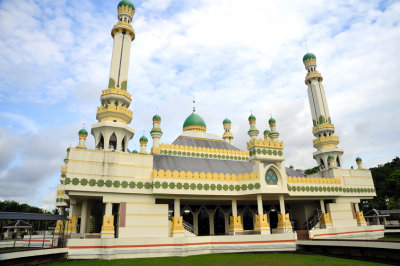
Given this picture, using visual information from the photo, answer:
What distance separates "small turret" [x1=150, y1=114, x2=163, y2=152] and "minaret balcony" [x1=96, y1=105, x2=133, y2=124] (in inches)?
183

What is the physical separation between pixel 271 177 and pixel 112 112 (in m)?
13.1

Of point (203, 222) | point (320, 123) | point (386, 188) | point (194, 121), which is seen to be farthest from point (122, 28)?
point (386, 188)

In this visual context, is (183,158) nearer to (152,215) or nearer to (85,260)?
(152,215)

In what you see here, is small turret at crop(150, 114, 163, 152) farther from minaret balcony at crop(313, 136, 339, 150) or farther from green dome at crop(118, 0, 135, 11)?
minaret balcony at crop(313, 136, 339, 150)

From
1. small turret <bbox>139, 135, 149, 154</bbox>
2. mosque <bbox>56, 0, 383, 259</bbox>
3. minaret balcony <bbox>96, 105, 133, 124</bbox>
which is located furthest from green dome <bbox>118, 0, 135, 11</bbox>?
small turret <bbox>139, 135, 149, 154</bbox>

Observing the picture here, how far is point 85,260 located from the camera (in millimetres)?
14602

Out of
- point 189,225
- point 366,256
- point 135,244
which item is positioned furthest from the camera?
point 189,225

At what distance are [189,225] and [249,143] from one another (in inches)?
334

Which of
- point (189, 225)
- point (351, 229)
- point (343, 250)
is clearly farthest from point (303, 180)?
point (189, 225)

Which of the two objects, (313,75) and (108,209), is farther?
(313,75)

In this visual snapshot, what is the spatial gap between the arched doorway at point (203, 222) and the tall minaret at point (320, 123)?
13.6m

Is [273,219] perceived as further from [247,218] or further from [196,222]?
[196,222]

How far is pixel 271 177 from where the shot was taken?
1944 centimetres

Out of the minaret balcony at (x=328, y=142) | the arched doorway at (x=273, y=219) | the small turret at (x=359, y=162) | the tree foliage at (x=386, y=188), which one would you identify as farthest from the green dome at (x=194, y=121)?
the tree foliage at (x=386, y=188)
